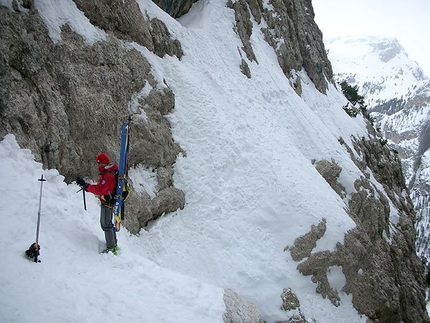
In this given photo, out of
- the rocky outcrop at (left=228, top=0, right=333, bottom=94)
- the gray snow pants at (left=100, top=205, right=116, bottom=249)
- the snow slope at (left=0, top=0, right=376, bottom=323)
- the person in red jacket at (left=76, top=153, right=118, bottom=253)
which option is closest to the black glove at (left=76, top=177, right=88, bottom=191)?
the person in red jacket at (left=76, top=153, right=118, bottom=253)

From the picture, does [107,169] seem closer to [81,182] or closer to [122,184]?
[122,184]

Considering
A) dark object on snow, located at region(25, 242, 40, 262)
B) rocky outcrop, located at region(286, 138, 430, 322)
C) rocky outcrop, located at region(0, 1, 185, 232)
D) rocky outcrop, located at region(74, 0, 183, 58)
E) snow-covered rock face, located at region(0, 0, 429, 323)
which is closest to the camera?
dark object on snow, located at region(25, 242, 40, 262)

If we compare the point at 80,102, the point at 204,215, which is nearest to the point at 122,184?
the point at 80,102

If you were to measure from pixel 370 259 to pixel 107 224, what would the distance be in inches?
508

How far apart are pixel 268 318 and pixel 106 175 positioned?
24.5 ft

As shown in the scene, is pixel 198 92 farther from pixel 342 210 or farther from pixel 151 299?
pixel 151 299

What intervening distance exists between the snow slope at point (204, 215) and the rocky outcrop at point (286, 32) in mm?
1267

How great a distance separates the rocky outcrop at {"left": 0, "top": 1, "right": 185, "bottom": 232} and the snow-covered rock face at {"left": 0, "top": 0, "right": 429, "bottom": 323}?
0.05 metres

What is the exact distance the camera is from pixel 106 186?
7.24m

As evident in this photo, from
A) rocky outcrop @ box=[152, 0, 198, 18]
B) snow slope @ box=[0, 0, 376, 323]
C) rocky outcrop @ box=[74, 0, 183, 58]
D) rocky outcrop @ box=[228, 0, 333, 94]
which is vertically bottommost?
snow slope @ box=[0, 0, 376, 323]

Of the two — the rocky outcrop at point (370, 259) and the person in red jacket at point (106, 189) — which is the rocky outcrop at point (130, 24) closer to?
the person in red jacket at point (106, 189)

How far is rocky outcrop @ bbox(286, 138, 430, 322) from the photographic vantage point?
12.8 metres

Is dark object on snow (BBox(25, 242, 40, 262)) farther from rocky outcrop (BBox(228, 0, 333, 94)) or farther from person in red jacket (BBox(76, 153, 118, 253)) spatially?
rocky outcrop (BBox(228, 0, 333, 94))

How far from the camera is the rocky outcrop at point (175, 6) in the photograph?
20.0 meters
